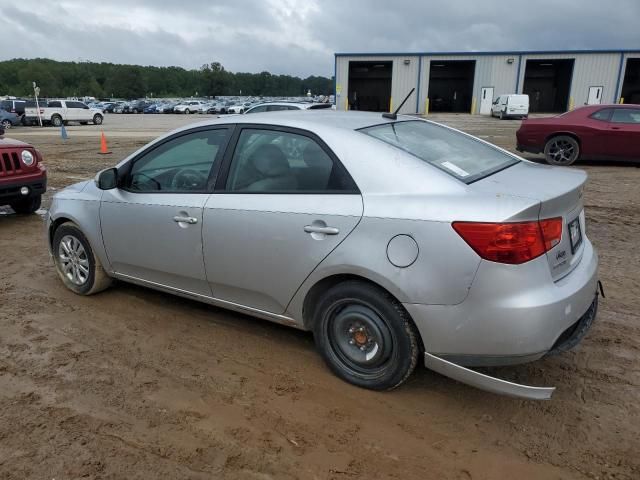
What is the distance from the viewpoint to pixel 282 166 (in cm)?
336

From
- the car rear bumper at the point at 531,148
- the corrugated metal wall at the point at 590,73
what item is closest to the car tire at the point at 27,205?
the car rear bumper at the point at 531,148

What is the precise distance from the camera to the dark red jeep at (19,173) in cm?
686

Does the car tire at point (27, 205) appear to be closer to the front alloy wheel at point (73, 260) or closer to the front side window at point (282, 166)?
the front alloy wheel at point (73, 260)

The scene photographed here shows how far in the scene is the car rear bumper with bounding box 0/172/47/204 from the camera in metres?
6.83

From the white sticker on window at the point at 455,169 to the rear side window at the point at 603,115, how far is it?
10.6 meters

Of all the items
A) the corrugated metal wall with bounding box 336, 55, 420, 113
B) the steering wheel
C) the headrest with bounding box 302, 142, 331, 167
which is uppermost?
the corrugated metal wall with bounding box 336, 55, 420, 113

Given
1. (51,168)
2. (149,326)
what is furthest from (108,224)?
(51,168)

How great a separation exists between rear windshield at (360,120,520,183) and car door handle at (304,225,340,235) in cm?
64

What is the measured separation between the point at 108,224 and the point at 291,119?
1.78 metres

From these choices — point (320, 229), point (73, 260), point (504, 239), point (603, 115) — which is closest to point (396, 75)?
point (603, 115)

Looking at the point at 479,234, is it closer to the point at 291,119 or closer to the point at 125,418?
the point at 291,119

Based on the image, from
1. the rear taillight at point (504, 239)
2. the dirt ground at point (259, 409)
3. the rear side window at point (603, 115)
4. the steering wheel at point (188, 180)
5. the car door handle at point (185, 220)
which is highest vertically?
the rear side window at point (603, 115)

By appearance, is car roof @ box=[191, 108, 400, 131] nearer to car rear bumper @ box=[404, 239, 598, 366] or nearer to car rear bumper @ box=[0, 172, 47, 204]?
car rear bumper @ box=[404, 239, 598, 366]

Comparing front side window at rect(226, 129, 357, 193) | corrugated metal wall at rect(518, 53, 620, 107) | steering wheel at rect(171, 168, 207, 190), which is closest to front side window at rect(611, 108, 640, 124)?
front side window at rect(226, 129, 357, 193)
